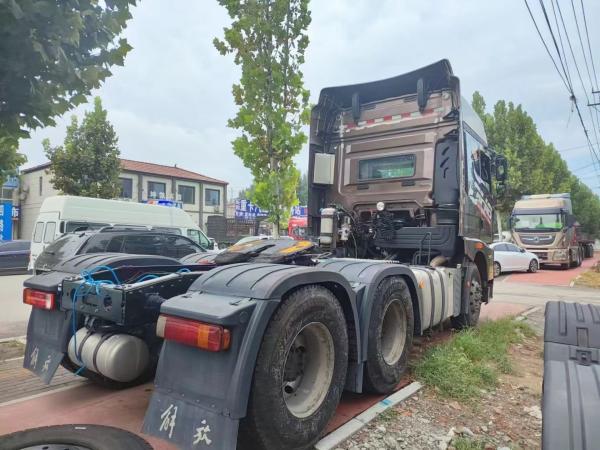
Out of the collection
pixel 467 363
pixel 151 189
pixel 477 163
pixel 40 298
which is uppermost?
pixel 151 189

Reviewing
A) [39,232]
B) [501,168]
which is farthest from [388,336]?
[39,232]

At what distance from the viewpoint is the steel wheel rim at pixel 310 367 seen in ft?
9.86

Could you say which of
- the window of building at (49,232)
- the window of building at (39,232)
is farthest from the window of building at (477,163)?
the window of building at (39,232)

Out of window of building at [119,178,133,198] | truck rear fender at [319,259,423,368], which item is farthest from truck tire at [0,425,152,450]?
window of building at [119,178,133,198]

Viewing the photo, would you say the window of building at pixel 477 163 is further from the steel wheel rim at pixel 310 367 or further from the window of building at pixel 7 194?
the window of building at pixel 7 194

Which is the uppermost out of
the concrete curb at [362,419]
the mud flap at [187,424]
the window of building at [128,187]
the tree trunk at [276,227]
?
the window of building at [128,187]

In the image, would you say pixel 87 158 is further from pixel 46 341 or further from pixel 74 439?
pixel 74 439

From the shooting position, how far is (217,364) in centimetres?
241

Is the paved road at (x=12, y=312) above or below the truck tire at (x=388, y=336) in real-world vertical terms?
below

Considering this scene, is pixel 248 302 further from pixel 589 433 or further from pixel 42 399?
pixel 42 399

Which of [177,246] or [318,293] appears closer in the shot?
[318,293]

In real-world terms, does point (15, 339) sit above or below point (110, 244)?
below

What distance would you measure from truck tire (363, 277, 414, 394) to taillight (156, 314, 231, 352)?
1.67 metres

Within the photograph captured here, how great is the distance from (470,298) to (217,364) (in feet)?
16.4
